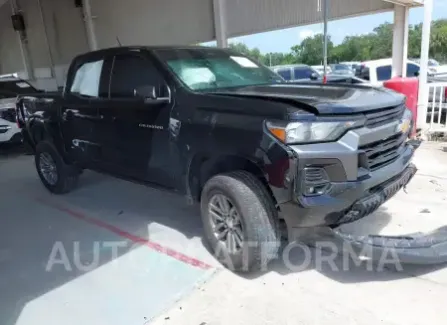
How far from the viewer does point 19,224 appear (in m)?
4.75

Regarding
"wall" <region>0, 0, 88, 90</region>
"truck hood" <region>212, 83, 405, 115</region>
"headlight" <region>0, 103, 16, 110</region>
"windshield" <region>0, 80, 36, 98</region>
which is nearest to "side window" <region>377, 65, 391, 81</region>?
"wall" <region>0, 0, 88, 90</region>

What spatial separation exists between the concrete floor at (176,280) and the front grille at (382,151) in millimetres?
889

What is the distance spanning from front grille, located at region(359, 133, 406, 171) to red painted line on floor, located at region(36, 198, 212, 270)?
1582 millimetres

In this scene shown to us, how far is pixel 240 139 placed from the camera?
3.06 m

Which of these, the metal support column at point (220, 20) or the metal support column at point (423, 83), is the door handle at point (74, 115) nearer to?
the metal support column at point (423, 83)

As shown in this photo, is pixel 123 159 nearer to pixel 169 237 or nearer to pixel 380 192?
pixel 169 237

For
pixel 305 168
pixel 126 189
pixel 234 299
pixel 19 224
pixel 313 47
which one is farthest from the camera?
pixel 313 47

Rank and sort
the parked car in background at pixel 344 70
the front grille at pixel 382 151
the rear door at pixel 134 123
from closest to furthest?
the front grille at pixel 382 151
the rear door at pixel 134 123
the parked car in background at pixel 344 70

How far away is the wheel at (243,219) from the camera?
3.05 meters

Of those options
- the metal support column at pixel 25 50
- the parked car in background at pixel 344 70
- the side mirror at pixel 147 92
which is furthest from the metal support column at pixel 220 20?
the metal support column at pixel 25 50

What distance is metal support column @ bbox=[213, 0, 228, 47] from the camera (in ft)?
33.7

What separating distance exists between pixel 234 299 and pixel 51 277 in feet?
5.30

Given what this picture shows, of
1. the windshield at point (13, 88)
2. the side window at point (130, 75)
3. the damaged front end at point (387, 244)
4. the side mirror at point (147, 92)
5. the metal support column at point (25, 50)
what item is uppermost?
the metal support column at point (25, 50)

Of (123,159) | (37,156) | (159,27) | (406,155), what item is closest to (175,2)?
(159,27)
